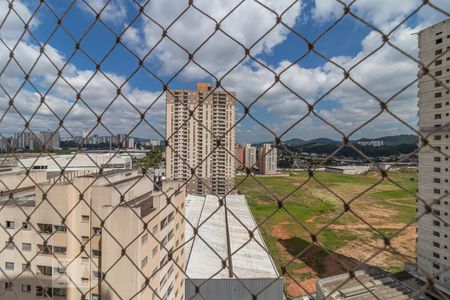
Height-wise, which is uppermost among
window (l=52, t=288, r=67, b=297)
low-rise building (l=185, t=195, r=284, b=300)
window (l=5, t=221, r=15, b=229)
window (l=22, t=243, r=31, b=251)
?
window (l=5, t=221, r=15, b=229)

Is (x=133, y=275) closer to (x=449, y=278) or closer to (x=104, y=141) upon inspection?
(x=104, y=141)

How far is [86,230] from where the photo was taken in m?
2.89

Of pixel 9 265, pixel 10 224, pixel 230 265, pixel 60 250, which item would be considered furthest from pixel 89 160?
pixel 230 265

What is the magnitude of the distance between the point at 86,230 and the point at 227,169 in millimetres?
9839

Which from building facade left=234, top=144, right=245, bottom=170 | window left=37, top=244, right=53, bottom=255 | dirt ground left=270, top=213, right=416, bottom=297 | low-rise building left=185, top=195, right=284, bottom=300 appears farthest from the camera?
dirt ground left=270, top=213, right=416, bottom=297

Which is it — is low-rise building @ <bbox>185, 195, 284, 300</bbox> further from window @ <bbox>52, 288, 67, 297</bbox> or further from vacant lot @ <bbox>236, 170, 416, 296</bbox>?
window @ <bbox>52, 288, 67, 297</bbox>

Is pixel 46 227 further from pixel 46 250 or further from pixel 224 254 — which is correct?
pixel 224 254

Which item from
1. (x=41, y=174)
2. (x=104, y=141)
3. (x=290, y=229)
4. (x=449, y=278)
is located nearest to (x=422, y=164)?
(x=449, y=278)

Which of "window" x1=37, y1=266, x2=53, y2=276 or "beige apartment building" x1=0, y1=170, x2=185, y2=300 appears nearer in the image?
"beige apartment building" x1=0, y1=170, x2=185, y2=300

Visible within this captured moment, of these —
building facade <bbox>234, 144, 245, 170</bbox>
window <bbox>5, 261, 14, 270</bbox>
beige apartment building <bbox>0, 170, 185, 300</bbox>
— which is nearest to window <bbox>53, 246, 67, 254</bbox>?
beige apartment building <bbox>0, 170, 185, 300</bbox>

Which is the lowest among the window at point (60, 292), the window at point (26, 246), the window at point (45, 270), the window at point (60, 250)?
the window at point (60, 292)

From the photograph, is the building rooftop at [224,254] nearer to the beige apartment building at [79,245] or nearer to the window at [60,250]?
the beige apartment building at [79,245]

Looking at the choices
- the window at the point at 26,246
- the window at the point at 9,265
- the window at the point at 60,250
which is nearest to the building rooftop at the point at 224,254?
the window at the point at 60,250

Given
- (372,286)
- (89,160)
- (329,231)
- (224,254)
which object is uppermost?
(89,160)
